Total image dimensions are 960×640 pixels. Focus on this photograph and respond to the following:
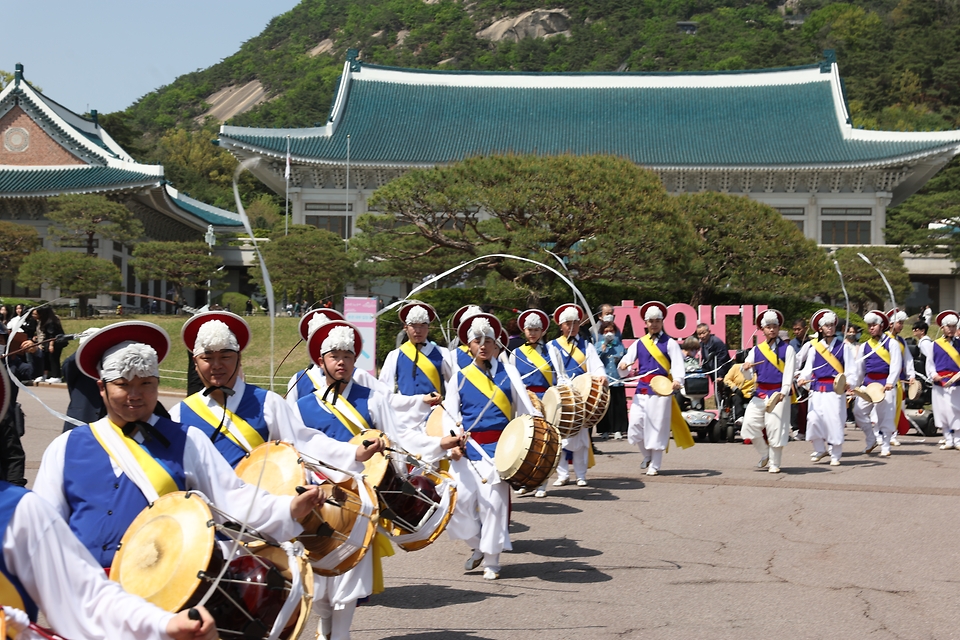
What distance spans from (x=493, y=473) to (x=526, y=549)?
3.49 feet

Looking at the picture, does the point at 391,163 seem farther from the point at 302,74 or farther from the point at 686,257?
the point at 302,74

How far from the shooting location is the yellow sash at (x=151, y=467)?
11.0 ft

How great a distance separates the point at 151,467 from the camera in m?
3.39

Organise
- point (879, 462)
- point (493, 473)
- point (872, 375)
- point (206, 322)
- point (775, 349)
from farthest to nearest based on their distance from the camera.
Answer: point (872, 375), point (879, 462), point (775, 349), point (493, 473), point (206, 322)

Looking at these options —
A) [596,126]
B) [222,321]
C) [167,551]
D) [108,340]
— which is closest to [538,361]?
[222,321]

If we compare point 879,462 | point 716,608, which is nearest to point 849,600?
point 716,608

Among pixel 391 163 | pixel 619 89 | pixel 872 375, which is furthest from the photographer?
pixel 619 89

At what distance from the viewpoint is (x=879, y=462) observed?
12.7m

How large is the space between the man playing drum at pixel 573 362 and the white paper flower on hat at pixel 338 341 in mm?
4826

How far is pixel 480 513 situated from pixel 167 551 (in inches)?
153

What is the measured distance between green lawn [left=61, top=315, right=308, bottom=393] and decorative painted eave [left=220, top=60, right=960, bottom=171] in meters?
8.91

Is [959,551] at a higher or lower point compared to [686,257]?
lower

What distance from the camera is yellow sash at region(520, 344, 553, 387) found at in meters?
9.99

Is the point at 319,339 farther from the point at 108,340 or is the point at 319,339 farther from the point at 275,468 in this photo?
the point at 108,340
